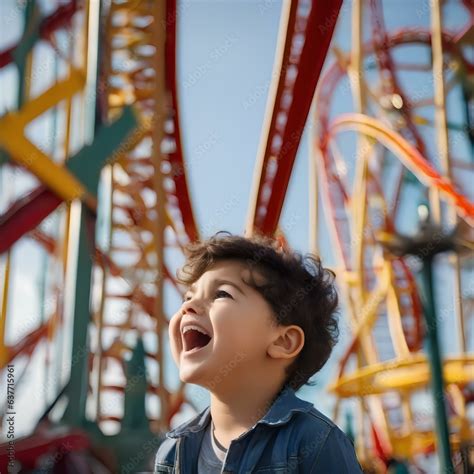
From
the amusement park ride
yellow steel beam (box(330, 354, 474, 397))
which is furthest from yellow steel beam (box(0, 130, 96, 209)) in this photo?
yellow steel beam (box(330, 354, 474, 397))

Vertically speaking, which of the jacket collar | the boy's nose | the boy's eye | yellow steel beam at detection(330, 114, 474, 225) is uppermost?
yellow steel beam at detection(330, 114, 474, 225)

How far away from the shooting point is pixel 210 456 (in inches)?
38.9

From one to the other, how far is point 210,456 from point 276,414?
0.12 m

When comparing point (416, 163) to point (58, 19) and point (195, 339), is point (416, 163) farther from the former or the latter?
point (195, 339)

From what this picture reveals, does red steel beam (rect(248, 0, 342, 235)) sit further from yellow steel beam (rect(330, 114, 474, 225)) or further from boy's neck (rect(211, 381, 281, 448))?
boy's neck (rect(211, 381, 281, 448))

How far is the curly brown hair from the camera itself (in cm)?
103

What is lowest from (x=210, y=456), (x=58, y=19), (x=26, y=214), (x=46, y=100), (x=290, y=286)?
(x=210, y=456)

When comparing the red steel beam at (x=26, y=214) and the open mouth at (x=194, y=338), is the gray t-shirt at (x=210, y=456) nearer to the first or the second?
the open mouth at (x=194, y=338)

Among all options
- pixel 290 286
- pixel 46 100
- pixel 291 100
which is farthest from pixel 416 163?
pixel 290 286

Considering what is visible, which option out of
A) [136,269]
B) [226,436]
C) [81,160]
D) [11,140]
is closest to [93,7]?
[81,160]

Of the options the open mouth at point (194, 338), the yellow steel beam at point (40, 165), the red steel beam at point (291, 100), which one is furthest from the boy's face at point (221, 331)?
the red steel beam at point (291, 100)

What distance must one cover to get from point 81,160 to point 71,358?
2.91ft

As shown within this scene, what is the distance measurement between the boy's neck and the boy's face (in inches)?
0.8

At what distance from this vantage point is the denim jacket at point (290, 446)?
0.89m
